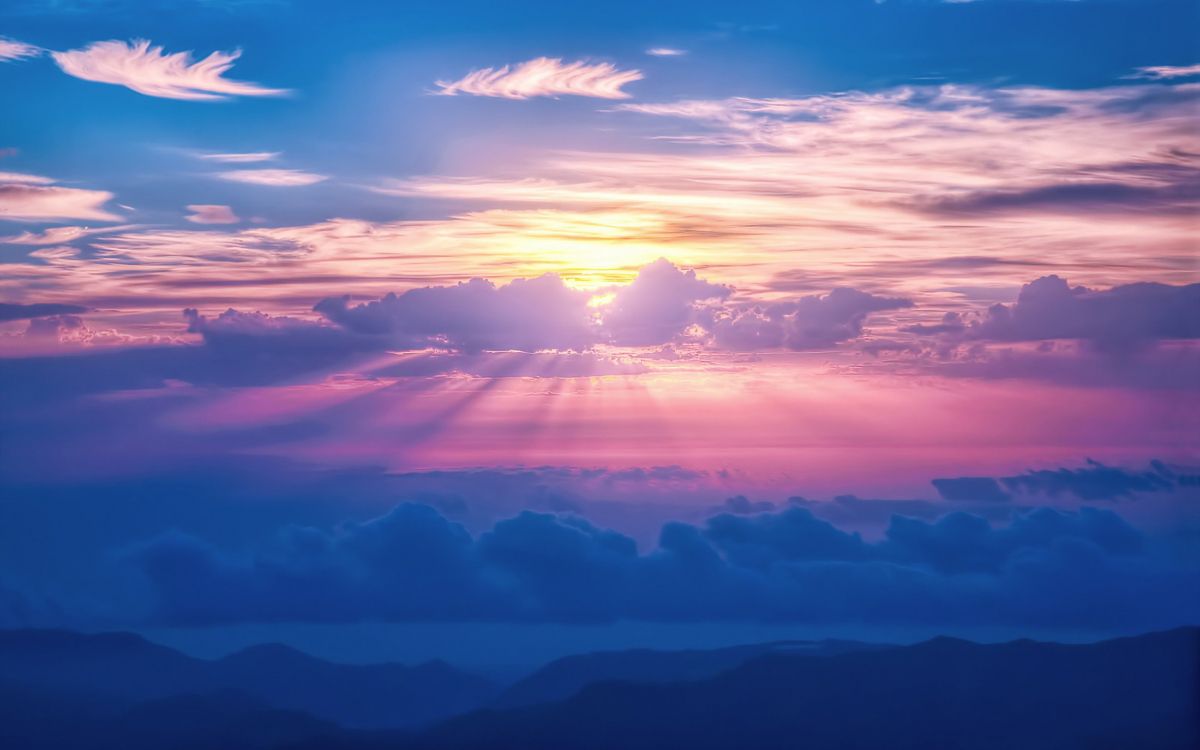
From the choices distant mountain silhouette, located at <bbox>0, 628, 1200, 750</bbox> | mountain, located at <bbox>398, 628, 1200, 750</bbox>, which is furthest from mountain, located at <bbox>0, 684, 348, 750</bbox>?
mountain, located at <bbox>398, 628, 1200, 750</bbox>

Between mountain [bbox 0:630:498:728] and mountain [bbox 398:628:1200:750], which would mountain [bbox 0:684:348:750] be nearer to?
mountain [bbox 0:630:498:728]

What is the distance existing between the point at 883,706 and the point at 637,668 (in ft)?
71.3

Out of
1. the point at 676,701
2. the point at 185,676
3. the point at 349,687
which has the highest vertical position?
the point at 185,676

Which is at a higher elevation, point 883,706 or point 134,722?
point 134,722

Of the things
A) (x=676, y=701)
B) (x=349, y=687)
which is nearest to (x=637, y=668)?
(x=676, y=701)

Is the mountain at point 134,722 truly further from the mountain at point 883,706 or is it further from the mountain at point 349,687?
the mountain at point 883,706

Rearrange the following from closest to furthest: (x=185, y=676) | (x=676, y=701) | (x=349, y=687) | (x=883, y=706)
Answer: (x=185, y=676) → (x=349, y=687) → (x=676, y=701) → (x=883, y=706)

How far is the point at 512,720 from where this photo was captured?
72.8 meters

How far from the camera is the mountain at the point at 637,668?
7344 centimetres

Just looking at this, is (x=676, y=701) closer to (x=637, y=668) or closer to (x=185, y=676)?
(x=637, y=668)

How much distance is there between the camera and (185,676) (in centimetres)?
5075

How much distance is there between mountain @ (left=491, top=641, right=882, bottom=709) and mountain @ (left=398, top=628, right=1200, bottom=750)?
1.24 metres

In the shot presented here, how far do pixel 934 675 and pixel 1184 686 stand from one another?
110ft

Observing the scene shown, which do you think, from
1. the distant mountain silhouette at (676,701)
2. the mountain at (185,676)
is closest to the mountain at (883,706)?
the distant mountain silhouette at (676,701)
